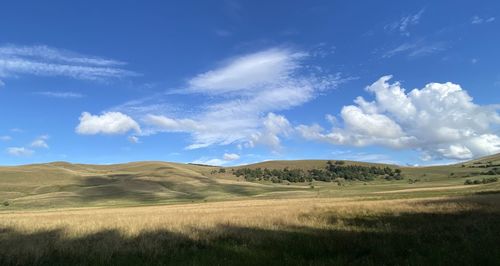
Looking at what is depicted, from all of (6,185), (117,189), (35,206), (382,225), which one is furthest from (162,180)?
(382,225)

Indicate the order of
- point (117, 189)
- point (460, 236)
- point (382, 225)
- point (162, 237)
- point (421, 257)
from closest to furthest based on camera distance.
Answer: point (421, 257)
point (460, 236)
point (162, 237)
point (382, 225)
point (117, 189)

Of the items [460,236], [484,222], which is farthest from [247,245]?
[484,222]

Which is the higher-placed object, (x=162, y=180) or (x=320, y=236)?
(x=162, y=180)

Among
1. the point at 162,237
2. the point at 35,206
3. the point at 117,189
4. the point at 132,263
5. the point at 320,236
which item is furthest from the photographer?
the point at 117,189

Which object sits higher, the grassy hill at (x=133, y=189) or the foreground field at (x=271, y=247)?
the grassy hill at (x=133, y=189)

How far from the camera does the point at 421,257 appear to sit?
9.31 metres

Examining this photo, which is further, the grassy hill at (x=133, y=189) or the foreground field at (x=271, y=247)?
the grassy hill at (x=133, y=189)

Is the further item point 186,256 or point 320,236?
point 320,236

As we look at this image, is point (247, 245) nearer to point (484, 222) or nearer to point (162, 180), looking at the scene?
point (484, 222)

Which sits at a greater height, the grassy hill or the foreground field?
the grassy hill

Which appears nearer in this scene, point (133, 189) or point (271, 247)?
point (271, 247)

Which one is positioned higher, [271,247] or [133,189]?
[133,189]

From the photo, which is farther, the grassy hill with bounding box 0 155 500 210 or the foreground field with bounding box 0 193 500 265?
the grassy hill with bounding box 0 155 500 210

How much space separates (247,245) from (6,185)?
138 meters
